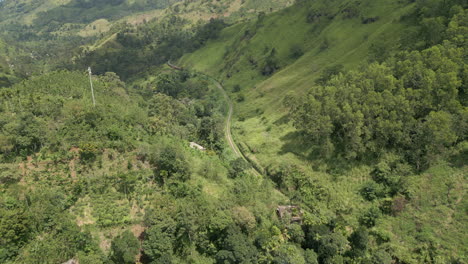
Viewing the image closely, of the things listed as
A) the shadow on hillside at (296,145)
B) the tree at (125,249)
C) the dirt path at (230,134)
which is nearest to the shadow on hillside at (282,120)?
the shadow on hillside at (296,145)

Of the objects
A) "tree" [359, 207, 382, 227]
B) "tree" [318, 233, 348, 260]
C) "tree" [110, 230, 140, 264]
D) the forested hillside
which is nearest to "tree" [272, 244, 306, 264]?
the forested hillside

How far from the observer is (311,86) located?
109688mm

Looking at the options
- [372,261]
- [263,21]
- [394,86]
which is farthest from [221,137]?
[263,21]

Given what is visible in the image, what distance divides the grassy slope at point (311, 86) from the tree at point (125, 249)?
3922 cm

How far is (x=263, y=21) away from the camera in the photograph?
630ft

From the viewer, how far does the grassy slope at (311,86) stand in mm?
56188

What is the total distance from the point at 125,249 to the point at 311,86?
8389 centimetres

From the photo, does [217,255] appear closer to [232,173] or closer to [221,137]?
[232,173]

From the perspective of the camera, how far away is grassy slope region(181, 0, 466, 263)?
56188mm

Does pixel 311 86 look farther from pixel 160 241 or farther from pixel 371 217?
pixel 160 241

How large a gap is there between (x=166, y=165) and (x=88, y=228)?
56.9ft

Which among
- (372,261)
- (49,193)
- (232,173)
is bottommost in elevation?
(372,261)

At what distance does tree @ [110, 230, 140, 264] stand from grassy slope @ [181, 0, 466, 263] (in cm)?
3922

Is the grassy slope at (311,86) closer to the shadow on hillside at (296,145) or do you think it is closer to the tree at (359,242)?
the shadow on hillside at (296,145)
